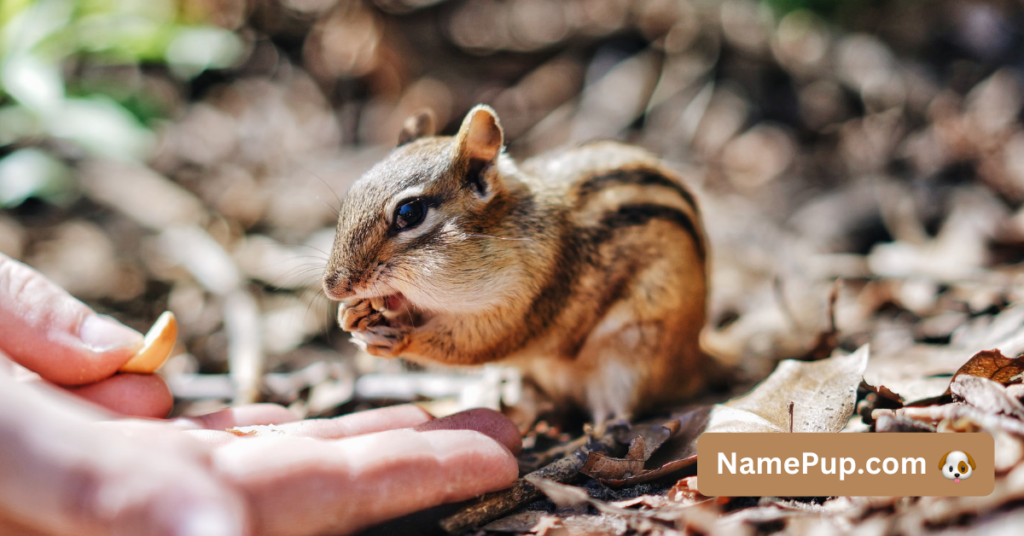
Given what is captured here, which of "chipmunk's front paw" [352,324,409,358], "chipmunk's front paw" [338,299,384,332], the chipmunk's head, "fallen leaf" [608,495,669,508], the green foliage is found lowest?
"fallen leaf" [608,495,669,508]

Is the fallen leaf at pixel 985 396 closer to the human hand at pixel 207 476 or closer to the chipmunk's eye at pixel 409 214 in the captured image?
the human hand at pixel 207 476

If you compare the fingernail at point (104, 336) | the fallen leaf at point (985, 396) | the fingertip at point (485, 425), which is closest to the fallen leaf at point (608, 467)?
the fingertip at point (485, 425)

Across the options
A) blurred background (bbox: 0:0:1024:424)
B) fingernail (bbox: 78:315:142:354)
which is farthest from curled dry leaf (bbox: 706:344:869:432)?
fingernail (bbox: 78:315:142:354)

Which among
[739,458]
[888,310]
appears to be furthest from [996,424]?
[888,310]

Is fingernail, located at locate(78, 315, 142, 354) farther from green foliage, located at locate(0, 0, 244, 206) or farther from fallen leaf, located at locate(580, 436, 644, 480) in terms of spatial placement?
green foliage, located at locate(0, 0, 244, 206)

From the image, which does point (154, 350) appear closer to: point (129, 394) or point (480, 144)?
point (129, 394)

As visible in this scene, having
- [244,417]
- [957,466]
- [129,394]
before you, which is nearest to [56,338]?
[129,394]

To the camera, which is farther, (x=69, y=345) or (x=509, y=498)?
(x=69, y=345)
